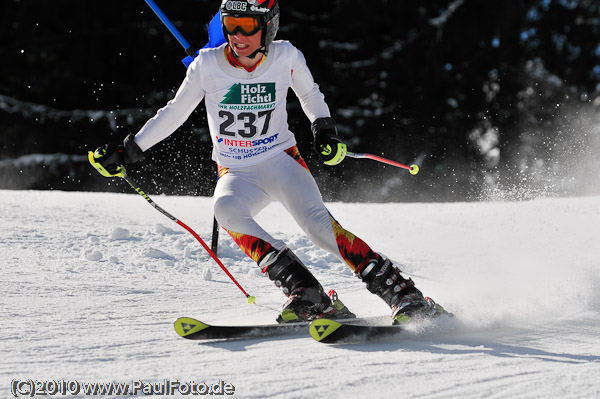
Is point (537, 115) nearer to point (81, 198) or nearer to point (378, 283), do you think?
point (81, 198)

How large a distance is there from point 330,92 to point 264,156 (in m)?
13.7

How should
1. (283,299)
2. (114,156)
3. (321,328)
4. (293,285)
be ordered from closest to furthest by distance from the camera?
(321,328) < (293,285) < (114,156) < (283,299)

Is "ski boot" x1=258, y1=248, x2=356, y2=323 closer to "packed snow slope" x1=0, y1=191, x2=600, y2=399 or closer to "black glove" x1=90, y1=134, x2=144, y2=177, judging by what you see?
"packed snow slope" x1=0, y1=191, x2=600, y2=399

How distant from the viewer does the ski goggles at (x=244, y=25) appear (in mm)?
3193

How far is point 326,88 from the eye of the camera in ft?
55.2

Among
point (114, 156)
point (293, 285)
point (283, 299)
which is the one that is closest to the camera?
point (293, 285)

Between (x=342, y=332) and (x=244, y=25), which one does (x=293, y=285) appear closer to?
(x=342, y=332)

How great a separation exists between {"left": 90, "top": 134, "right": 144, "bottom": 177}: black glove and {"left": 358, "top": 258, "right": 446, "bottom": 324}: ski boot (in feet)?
3.75

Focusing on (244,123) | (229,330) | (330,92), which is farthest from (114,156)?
(330,92)

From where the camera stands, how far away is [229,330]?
9.45 ft

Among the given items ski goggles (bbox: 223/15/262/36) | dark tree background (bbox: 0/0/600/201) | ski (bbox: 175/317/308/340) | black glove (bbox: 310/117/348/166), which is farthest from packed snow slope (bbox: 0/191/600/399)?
dark tree background (bbox: 0/0/600/201)

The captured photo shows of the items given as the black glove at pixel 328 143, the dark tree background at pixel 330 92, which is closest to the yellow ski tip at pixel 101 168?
the black glove at pixel 328 143

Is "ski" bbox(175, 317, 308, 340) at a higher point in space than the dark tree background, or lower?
lower

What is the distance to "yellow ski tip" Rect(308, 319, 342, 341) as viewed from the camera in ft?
9.07
